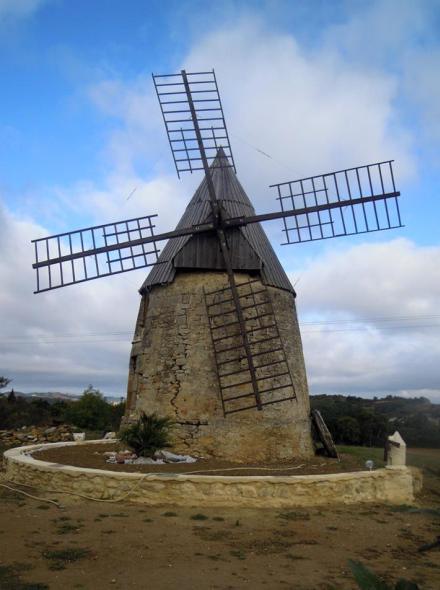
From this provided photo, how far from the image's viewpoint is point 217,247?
10.9 meters

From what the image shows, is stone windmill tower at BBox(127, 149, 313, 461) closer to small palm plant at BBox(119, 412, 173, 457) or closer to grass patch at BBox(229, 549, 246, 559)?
small palm plant at BBox(119, 412, 173, 457)

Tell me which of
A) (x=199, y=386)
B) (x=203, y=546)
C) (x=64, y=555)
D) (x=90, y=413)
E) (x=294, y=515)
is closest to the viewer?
(x=64, y=555)

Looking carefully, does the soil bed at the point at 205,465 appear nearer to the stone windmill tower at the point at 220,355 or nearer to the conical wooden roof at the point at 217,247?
the stone windmill tower at the point at 220,355

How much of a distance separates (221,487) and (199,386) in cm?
303

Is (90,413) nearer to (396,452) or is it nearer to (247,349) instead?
(247,349)

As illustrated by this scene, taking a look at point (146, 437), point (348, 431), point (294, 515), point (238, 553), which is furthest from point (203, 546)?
point (348, 431)

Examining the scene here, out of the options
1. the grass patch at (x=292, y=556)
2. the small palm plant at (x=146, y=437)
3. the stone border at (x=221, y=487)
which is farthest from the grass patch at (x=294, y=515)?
the small palm plant at (x=146, y=437)

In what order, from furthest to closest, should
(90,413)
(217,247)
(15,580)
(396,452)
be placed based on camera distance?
1. (90,413)
2. (217,247)
3. (396,452)
4. (15,580)

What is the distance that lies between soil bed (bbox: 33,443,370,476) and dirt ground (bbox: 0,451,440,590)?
3.07ft

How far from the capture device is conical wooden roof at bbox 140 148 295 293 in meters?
10.8

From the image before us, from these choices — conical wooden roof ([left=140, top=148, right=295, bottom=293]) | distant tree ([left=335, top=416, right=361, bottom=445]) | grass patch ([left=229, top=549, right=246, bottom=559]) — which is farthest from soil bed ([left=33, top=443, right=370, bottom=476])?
distant tree ([left=335, top=416, right=361, bottom=445])

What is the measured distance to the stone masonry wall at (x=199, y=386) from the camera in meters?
9.80

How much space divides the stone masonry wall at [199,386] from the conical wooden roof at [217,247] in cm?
24

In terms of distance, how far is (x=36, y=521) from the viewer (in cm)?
613
